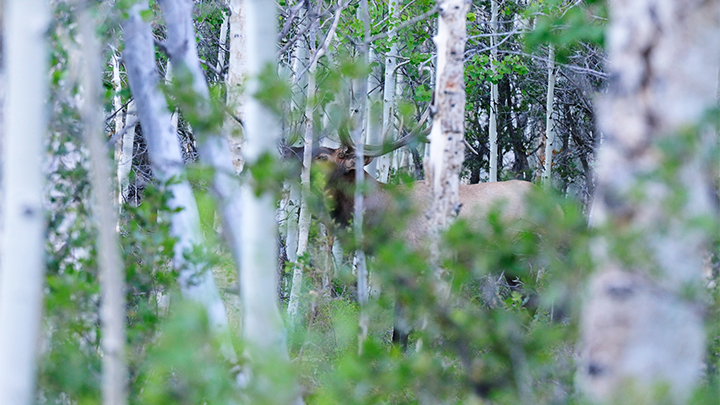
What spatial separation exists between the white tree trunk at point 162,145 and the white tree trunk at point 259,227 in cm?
115

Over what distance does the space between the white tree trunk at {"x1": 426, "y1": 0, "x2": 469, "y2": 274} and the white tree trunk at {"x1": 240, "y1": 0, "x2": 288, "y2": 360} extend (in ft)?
4.87

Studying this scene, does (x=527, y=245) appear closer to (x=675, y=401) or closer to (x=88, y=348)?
(x=675, y=401)

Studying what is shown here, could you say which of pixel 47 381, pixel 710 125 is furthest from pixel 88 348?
pixel 710 125

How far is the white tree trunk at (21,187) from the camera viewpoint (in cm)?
172

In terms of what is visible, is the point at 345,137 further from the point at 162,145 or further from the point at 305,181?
the point at 162,145

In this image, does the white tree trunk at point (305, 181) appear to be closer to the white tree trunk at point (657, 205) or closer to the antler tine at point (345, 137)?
the antler tine at point (345, 137)

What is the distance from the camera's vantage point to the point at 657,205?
1.52 metres

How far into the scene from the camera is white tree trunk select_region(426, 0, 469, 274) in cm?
326

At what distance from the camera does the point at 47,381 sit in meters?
2.31

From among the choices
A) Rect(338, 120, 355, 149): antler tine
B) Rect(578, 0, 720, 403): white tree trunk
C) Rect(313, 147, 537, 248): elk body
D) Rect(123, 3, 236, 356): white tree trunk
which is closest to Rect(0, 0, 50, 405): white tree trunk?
Rect(123, 3, 236, 356): white tree trunk

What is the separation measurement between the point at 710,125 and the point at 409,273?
0.97m

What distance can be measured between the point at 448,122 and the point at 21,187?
7.14 ft

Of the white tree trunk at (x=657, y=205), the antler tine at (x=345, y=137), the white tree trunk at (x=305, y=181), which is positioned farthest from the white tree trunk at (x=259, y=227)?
the white tree trunk at (x=305, y=181)

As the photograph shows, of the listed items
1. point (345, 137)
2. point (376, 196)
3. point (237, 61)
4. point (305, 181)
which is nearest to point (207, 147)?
point (237, 61)
